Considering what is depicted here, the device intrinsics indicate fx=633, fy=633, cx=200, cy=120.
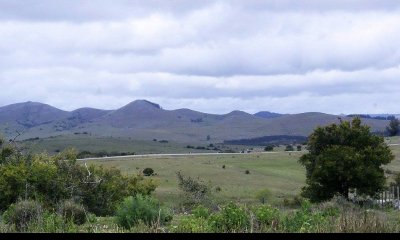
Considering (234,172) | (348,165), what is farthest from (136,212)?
(234,172)

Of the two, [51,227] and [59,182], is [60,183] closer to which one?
[59,182]

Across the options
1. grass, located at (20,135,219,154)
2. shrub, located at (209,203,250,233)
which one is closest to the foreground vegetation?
shrub, located at (209,203,250,233)

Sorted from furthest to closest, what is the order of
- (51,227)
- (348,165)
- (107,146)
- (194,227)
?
(107,146)
(348,165)
(194,227)
(51,227)

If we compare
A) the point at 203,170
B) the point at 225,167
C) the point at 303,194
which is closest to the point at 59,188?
the point at 303,194

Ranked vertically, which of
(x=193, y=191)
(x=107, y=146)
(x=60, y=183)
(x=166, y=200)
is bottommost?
(x=166, y=200)

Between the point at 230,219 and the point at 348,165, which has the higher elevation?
the point at 348,165

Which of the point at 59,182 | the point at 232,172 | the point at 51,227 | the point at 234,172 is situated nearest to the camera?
the point at 51,227

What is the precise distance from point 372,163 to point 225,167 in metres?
35.0

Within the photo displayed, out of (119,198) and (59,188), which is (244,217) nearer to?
(59,188)

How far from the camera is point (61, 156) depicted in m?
31.2

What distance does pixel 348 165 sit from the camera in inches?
1172

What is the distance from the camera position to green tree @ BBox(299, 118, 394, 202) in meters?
29.7

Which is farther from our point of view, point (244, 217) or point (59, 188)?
point (59, 188)

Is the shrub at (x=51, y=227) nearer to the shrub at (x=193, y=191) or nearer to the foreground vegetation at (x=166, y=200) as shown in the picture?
the foreground vegetation at (x=166, y=200)
